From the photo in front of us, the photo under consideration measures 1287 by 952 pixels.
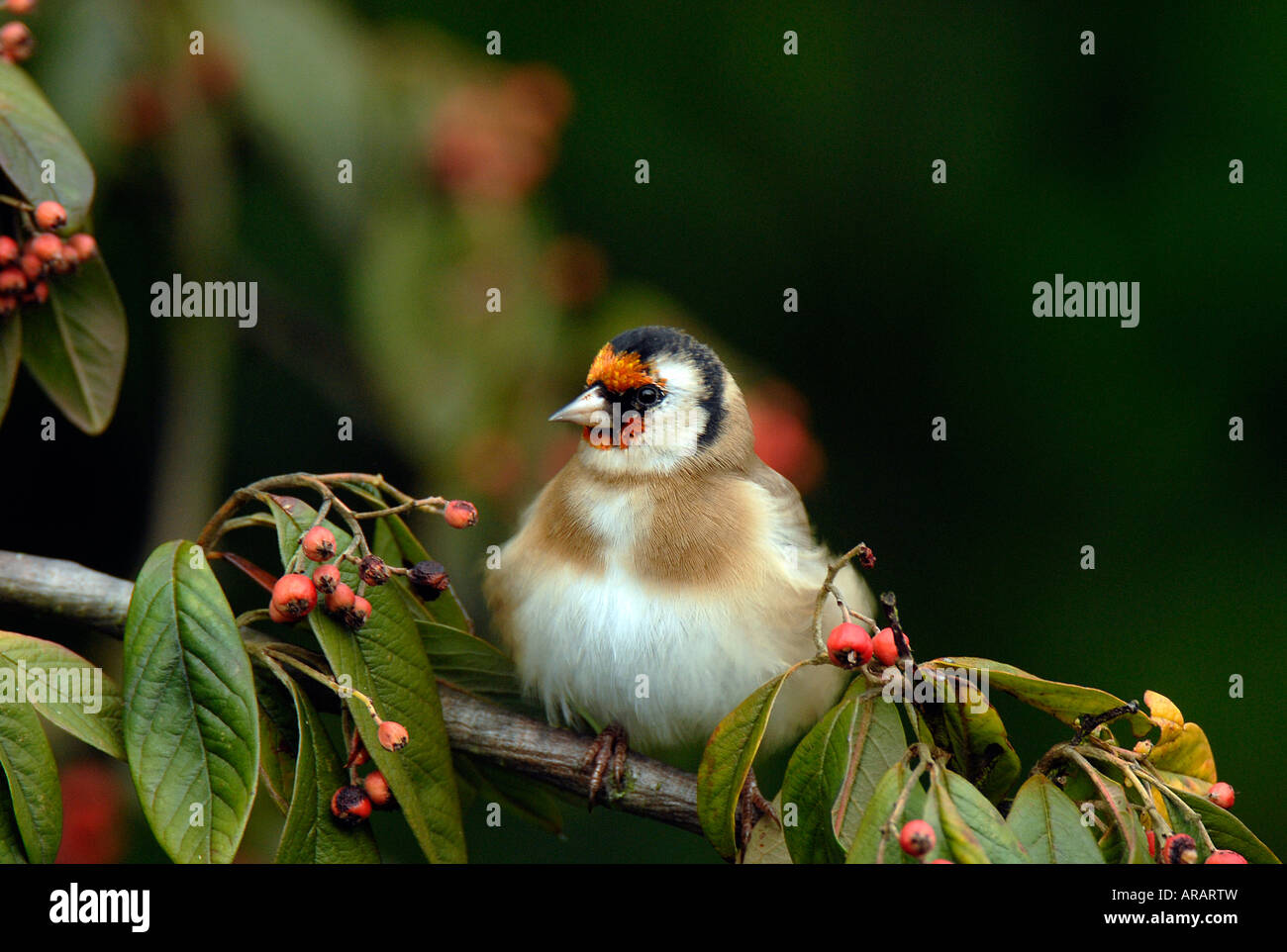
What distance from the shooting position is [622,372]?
2.57 m

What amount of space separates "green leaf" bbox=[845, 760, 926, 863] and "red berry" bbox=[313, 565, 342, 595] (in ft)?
2.56

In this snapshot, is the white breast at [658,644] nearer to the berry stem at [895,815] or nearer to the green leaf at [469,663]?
the green leaf at [469,663]

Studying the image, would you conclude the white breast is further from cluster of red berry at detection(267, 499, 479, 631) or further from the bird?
cluster of red berry at detection(267, 499, 479, 631)

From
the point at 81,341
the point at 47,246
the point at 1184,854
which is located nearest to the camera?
the point at 1184,854

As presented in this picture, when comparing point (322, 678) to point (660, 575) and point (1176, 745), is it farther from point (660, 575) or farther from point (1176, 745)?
point (1176, 745)

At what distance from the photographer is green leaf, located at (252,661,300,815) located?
1785 mm

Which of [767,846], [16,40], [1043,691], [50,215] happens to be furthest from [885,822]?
[16,40]

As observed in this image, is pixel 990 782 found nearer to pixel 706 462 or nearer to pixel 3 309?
pixel 706 462

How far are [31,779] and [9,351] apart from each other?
0.74 metres

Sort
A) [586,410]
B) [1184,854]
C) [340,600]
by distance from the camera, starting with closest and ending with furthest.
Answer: [1184,854], [340,600], [586,410]

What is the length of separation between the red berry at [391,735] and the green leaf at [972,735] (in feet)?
2.29

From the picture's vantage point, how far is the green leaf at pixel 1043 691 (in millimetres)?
1560

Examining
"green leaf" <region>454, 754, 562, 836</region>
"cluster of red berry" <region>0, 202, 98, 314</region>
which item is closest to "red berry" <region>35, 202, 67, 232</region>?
"cluster of red berry" <region>0, 202, 98, 314</region>
